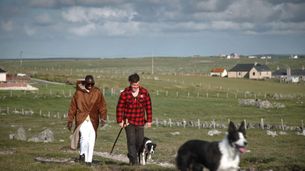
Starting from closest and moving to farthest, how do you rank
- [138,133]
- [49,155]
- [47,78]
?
[138,133]
[49,155]
[47,78]

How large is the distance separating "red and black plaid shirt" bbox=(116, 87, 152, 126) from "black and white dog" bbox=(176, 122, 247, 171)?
3.25 m

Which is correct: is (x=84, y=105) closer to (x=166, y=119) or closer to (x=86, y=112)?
(x=86, y=112)

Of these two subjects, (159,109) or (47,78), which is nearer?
(159,109)

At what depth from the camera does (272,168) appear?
55.1ft

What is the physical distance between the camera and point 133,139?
1551 cm

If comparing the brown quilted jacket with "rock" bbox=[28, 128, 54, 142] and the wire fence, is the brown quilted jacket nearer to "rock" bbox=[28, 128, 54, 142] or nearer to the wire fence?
"rock" bbox=[28, 128, 54, 142]

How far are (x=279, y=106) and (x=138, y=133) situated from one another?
5905cm

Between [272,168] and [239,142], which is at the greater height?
[239,142]

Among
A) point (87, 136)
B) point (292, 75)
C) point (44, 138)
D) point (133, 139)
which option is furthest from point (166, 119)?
point (292, 75)

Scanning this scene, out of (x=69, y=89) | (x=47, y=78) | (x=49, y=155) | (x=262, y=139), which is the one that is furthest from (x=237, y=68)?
(x=49, y=155)

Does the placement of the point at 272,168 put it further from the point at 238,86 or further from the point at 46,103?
A: the point at 238,86

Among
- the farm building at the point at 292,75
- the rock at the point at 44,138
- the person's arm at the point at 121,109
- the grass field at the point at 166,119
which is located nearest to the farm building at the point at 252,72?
the farm building at the point at 292,75

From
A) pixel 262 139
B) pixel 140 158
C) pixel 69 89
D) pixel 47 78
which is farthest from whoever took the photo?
pixel 47 78

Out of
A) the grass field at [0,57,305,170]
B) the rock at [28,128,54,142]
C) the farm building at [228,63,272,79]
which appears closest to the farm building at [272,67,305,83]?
the farm building at [228,63,272,79]
